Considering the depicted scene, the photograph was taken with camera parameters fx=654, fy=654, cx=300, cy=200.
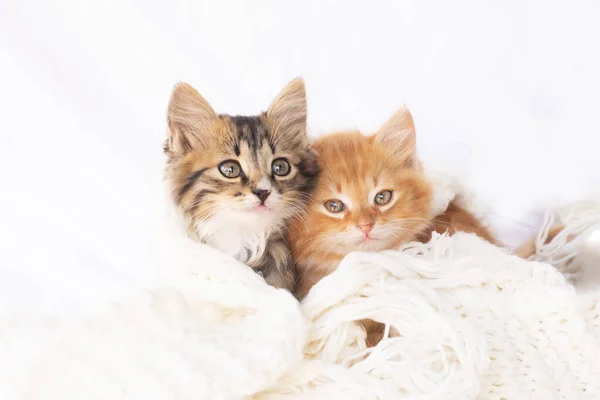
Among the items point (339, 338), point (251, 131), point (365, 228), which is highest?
point (251, 131)

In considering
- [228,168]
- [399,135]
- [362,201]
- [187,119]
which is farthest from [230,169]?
[399,135]

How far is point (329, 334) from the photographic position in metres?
1.11

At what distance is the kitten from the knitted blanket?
0.20ft

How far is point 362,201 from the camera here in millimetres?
1249

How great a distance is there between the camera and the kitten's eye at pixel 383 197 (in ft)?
4.19

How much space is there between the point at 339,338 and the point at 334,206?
0.26 meters

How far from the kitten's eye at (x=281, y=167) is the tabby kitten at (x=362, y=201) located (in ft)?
0.26

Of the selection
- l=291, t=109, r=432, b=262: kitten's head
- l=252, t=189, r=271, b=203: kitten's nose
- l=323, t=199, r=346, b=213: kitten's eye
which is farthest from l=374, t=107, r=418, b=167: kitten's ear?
l=252, t=189, r=271, b=203: kitten's nose

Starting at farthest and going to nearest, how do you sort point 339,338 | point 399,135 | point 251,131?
1. point 399,135
2. point 251,131
3. point 339,338

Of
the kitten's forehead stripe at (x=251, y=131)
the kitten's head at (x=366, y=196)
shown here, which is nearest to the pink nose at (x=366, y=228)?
the kitten's head at (x=366, y=196)

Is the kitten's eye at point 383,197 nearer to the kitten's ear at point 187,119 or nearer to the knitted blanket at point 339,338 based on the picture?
the knitted blanket at point 339,338

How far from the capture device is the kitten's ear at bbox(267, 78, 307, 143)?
125cm

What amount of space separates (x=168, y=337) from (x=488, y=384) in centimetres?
54

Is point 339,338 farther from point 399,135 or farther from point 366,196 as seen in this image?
point 399,135
